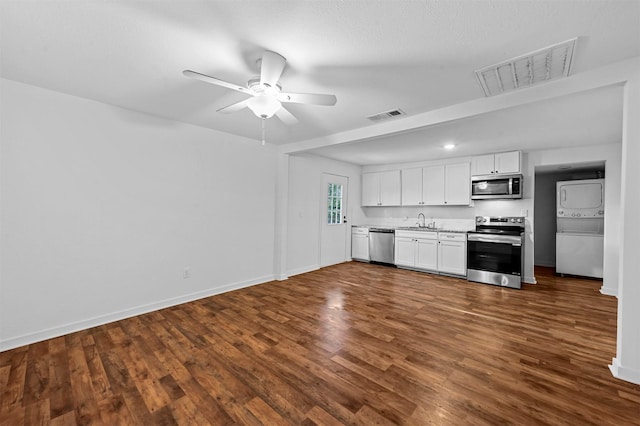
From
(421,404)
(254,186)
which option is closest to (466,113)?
(421,404)

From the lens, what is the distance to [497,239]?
4602mm

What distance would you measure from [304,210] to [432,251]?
9.03ft

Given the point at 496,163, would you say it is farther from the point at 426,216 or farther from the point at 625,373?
the point at 625,373

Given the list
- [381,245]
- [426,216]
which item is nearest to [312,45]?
[381,245]

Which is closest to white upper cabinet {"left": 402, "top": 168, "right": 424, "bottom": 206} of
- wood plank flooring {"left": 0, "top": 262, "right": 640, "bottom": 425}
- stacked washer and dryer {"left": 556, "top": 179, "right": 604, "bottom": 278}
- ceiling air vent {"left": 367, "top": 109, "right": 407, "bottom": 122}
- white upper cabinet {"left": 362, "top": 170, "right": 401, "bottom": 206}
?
white upper cabinet {"left": 362, "top": 170, "right": 401, "bottom": 206}

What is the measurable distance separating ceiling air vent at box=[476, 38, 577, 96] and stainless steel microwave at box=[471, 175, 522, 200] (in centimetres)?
291

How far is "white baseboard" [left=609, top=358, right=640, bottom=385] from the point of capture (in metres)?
1.99

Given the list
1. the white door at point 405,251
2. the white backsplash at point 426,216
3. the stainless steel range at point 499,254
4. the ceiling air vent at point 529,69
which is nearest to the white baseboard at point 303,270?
the white door at point 405,251

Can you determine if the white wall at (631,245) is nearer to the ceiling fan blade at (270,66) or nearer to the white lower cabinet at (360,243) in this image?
the ceiling fan blade at (270,66)

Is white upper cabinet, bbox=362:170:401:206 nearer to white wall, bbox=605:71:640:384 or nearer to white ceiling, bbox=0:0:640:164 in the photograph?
white ceiling, bbox=0:0:640:164

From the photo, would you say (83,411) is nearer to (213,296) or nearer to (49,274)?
(49,274)

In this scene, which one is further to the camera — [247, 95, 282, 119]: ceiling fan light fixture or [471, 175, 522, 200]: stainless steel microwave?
[471, 175, 522, 200]: stainless steel microwave

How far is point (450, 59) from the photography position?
2.04 m

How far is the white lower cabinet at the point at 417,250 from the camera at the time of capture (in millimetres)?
5383
